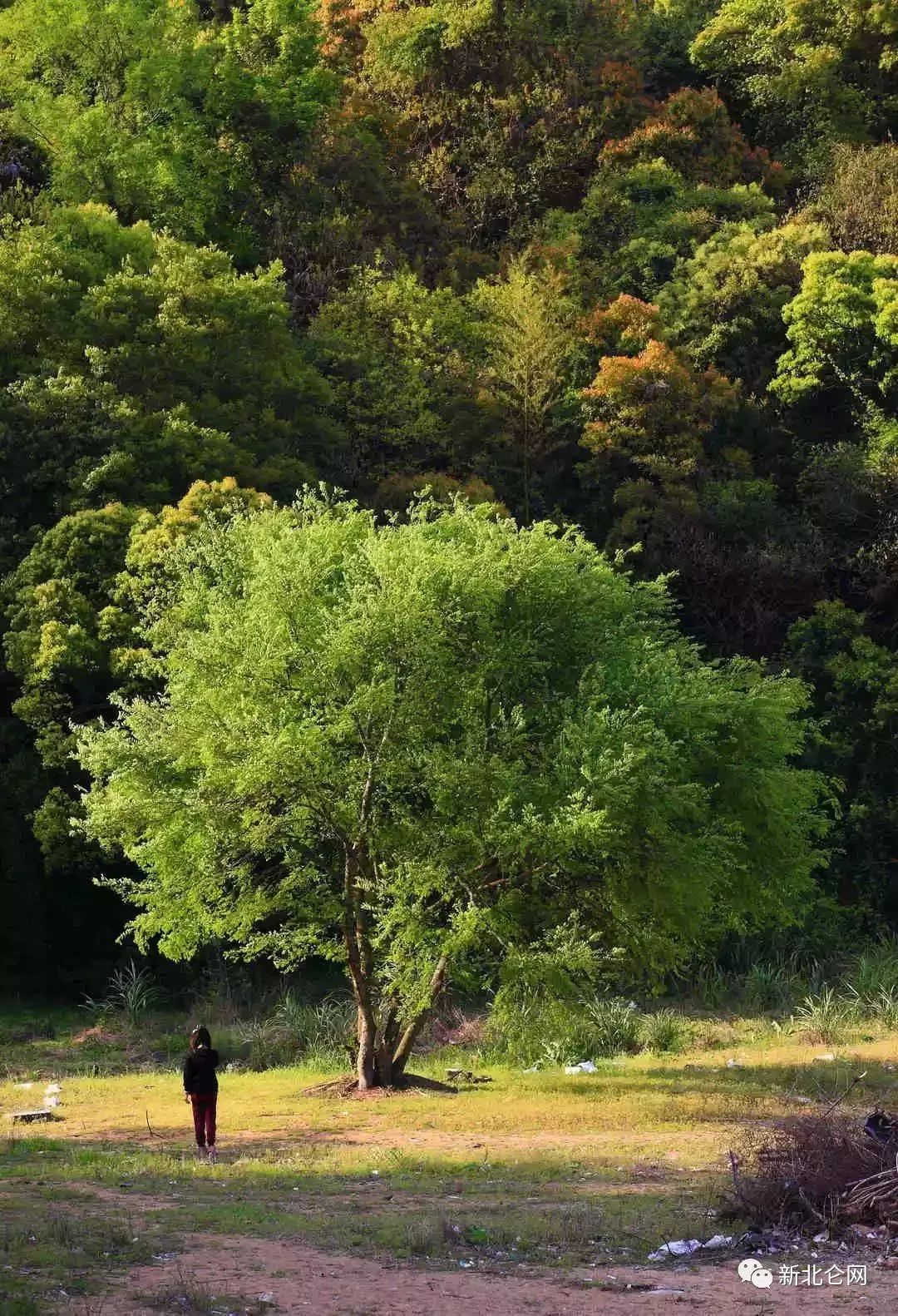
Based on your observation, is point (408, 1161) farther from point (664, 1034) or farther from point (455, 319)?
point (455, 319)

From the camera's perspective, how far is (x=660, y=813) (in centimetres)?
1816

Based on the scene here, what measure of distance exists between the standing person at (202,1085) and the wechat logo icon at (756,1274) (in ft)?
18.7

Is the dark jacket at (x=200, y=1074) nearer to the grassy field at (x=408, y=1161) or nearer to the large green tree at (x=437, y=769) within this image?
the grassy field at (x=408, y=1161)

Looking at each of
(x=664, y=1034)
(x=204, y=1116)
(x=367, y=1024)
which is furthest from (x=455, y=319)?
(x=204, y=1116)

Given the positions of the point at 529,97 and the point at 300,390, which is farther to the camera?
the point at 529,97

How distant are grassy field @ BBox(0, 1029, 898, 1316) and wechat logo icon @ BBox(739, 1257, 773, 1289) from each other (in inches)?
30.0

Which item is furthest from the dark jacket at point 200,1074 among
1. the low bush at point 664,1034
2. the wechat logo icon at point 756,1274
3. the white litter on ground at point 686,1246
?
the low bush at point 664,1034

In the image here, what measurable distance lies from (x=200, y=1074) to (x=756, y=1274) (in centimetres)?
609

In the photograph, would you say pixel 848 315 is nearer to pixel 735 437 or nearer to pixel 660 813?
pixel 735 437

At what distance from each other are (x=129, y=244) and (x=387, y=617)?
60.6ft

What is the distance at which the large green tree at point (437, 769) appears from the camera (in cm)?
1777

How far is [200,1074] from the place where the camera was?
1464 centimetres

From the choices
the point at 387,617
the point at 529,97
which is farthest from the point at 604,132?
the point at 387,617

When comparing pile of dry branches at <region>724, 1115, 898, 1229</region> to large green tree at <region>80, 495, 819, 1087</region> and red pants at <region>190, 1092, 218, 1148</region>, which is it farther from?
large green tree at <region>80, 495, 819, 1087</region>
